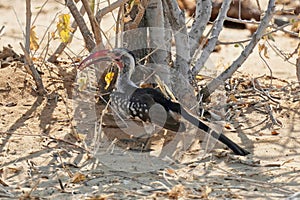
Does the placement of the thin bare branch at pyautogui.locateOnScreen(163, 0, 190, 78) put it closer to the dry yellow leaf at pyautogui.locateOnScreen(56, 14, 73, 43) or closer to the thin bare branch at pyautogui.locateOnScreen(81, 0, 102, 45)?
the thin bare branch at pyautogui.locateOnScreen(81, 0, 102, 45)

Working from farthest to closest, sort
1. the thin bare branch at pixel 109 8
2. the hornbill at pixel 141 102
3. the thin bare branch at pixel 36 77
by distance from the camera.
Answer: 1. the thin bare branch at pixel 36 77
2. the thin bare branch at pixel 109 8
3. the hornbill at pixel 141 102

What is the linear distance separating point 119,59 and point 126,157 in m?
0.89

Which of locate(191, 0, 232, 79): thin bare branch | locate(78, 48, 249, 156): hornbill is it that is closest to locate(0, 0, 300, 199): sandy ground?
locate(78, 48, 249, 156): hornbill

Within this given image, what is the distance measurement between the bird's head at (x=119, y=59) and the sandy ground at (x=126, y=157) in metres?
0.38

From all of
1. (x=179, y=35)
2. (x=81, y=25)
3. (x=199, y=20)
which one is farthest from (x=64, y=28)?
(x=199, y=20)

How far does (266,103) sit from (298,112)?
0.26 metres

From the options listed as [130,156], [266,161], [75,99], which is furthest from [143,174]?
[75,99]

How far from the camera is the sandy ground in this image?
4.30 metres

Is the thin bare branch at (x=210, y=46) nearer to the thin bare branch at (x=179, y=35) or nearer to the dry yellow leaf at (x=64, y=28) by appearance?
the thin bare branch at (x=179, y=35)

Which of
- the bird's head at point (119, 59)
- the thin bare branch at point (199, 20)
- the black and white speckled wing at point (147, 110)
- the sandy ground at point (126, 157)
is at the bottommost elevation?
the sandy ground at point (126, 157)

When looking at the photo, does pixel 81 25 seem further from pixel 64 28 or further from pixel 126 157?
pixel 126 157

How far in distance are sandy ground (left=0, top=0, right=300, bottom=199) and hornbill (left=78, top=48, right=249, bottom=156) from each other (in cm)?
17

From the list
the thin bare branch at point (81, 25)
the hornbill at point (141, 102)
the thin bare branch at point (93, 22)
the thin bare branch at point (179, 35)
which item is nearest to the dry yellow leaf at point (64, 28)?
the thin bare branch at point (93, 22)

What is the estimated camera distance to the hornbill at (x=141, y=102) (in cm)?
501
